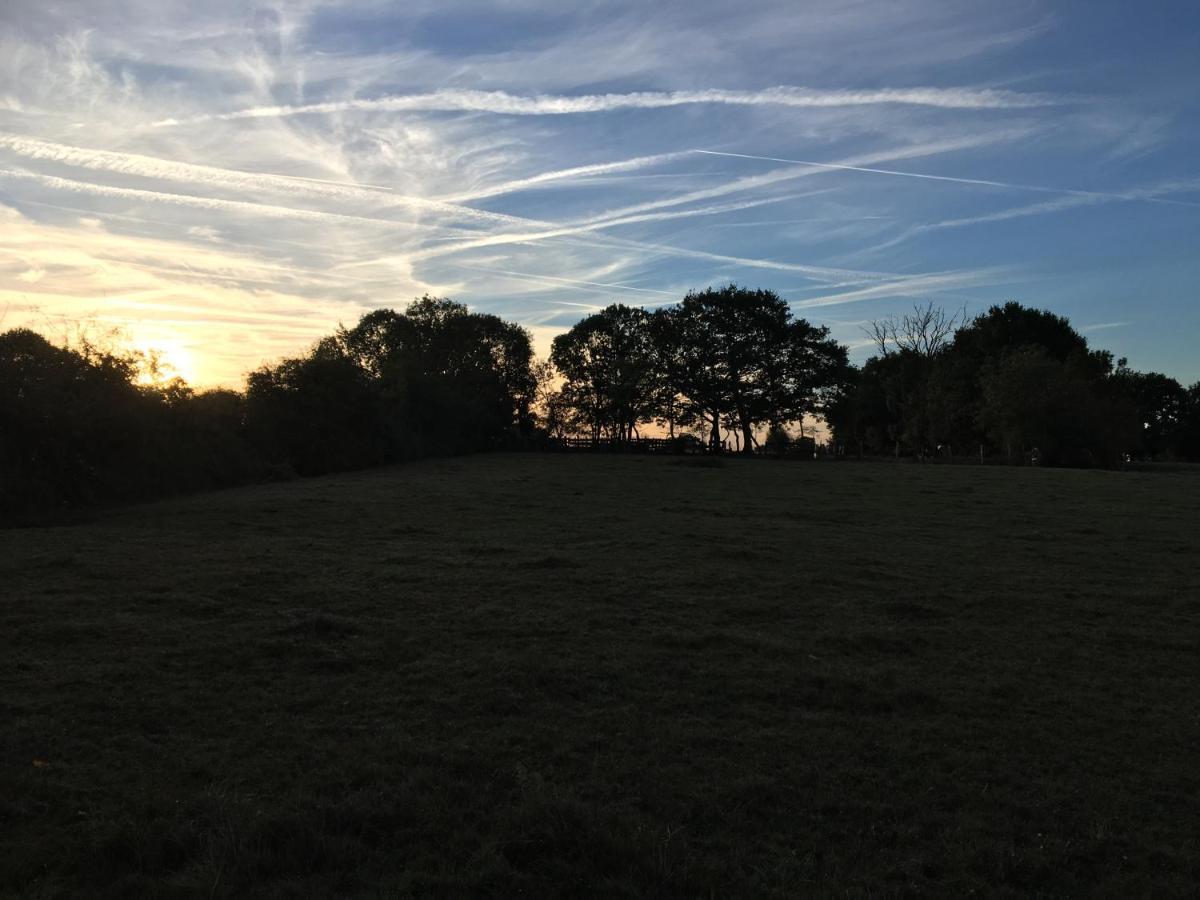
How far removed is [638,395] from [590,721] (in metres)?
65.0

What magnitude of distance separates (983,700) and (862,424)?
8729 cm

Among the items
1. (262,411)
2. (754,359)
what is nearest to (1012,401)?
(754,359)

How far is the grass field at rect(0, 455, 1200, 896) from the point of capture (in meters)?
4.85

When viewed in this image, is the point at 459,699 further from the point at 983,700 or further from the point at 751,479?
the point at 751,479

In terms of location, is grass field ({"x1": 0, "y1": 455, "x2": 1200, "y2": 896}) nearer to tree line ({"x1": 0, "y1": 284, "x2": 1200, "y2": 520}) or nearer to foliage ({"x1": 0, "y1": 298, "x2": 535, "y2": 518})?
foliage ({"x1": 0, "y1": 298, "x2": 535, "y2": 518})

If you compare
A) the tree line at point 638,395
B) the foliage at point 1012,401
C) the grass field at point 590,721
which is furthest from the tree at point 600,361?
the grass field at point 590,721

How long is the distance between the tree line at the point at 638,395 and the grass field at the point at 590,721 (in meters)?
18.0

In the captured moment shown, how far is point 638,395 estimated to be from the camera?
7162 centimetres

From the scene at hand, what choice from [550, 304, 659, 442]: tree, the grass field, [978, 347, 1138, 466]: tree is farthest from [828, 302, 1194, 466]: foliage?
the grass field

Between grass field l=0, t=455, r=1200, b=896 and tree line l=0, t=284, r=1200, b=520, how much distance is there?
1799 cm

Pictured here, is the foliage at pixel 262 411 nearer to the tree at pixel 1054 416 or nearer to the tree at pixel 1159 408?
the tree at pixel 1054 416

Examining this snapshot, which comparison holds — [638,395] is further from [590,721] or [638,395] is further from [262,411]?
[590,721]

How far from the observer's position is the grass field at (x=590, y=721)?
191 inches

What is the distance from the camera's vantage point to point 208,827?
16.5ft
